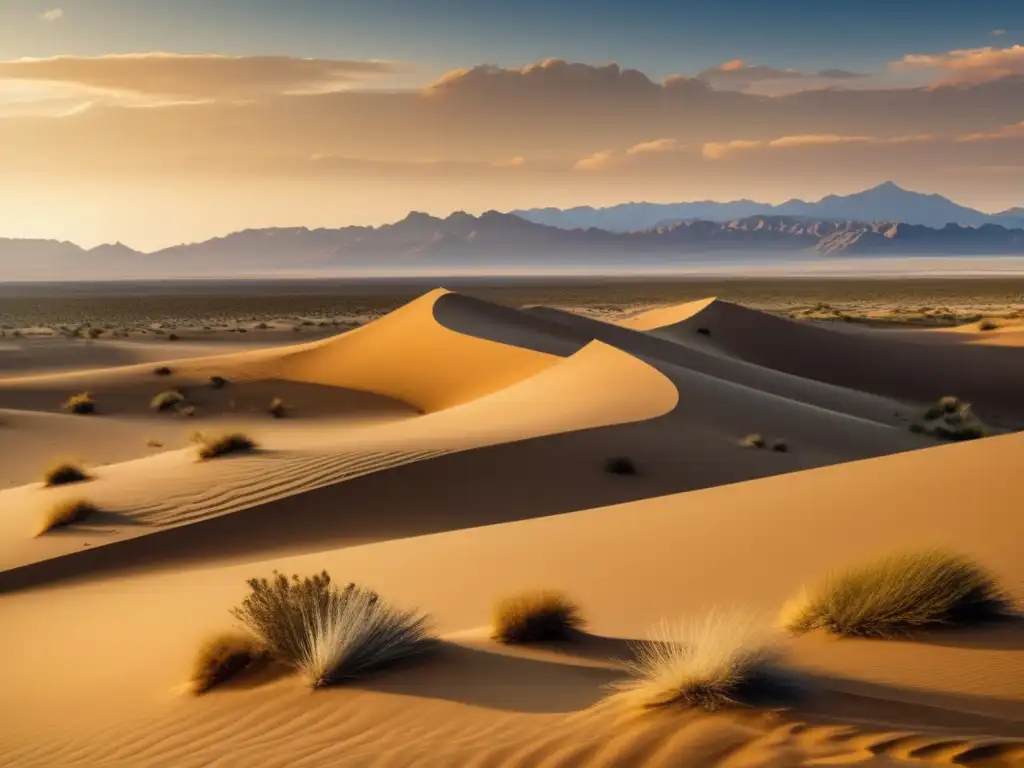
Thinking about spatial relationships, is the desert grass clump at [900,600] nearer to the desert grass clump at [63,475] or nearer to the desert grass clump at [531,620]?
the desert grass clump at [531,620]

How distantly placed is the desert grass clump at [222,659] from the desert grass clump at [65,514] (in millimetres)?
6541

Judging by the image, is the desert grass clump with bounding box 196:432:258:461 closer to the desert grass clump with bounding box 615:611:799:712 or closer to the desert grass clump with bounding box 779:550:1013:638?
the desert grass clump with bounding box 779:550:1013:638

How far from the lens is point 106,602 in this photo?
9.00 m

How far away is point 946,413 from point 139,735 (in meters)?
22.3

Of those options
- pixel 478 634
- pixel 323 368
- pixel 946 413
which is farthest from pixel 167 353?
pixel 478 634

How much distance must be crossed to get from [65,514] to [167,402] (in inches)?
595

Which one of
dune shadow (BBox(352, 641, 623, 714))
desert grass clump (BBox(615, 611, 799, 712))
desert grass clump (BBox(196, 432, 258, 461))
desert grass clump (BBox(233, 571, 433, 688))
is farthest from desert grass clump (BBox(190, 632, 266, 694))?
desert grass clump (BBox(196, 432, 258, 461))

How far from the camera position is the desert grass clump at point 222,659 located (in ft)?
19.2

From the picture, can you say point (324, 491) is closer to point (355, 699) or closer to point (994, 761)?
point (355, 699)

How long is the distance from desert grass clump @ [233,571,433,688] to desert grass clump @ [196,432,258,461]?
9.10 m

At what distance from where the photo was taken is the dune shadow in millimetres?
5035

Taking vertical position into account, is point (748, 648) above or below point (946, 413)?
above

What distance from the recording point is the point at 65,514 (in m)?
11.7

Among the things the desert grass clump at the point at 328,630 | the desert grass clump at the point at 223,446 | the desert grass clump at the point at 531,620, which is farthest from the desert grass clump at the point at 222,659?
the desert grass clump at the point at 223,446
